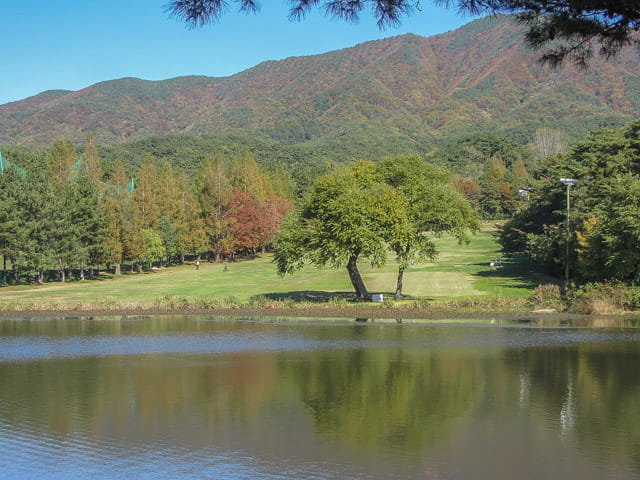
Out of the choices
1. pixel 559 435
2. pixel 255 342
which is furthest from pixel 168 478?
pixel 255 342

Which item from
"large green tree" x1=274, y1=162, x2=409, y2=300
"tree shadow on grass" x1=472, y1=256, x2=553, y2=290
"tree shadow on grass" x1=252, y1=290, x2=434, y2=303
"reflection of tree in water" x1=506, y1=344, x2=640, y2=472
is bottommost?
"reflection of tree in water" x1=506, y1=344, x2=640, y2=472

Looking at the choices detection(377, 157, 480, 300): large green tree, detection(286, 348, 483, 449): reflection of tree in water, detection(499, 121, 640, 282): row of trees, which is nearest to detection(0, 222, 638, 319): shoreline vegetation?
detection(499, 121, 640, 282): row of trees

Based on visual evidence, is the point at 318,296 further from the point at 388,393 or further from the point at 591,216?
the point at 388,393

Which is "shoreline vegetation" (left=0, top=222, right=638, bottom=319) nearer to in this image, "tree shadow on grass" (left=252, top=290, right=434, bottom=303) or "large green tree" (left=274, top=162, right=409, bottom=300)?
"tree shadow on grass" (left=252, top=290, right=434, bottom=303)

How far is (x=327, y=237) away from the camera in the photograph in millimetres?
41812

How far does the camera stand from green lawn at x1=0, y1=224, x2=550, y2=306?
50.2 m

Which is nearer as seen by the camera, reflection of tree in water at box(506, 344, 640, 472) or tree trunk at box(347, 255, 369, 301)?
reflection of tree in water at box(506, 344, 640, 472)

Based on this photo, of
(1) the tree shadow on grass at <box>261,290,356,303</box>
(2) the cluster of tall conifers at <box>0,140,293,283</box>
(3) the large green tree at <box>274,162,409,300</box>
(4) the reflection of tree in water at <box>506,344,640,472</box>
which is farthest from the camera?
(2) the cluster of tall conifers at <box>0,140,293,283</box>

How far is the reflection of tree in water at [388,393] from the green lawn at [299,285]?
22704 millimetres

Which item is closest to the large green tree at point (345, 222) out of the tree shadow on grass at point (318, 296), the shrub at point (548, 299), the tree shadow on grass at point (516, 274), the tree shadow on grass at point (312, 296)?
the tree shadow on grass at point (318, 296)

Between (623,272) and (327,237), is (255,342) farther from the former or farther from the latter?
(623,272)

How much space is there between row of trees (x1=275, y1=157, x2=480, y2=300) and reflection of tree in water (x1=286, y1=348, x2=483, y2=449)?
1544 centimetres

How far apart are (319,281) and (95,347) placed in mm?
35068

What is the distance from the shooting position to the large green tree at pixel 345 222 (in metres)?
40.4
